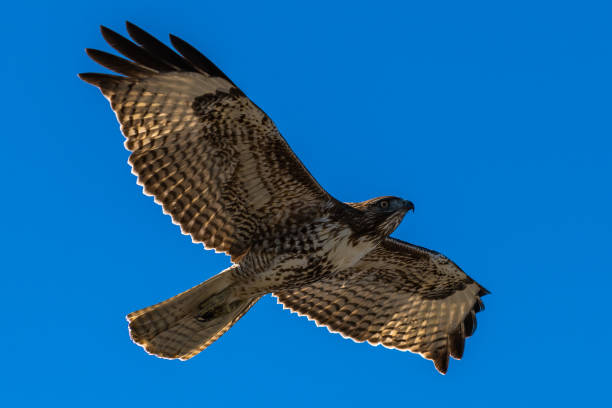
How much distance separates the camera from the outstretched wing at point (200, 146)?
927 cm

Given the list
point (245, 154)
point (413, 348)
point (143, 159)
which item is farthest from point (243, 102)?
point (413, 348)

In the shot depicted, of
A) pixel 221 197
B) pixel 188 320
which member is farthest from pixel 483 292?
pixel 188 320

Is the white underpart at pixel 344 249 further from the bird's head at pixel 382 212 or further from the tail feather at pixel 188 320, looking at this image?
the tail feather at pixel 188 320

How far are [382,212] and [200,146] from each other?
214cm

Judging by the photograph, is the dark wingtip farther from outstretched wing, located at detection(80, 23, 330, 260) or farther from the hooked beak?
outstretched wing, located at detection(80, 23, 330, 260)

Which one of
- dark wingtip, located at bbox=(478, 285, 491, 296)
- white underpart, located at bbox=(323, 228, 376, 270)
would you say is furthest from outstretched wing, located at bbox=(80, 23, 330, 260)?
dark wingtip, located at bbox=(478, 285, 491, 296)

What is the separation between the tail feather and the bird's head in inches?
66.3

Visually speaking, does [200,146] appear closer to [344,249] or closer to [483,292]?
[344,249]

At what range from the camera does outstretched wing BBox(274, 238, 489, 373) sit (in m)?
11.4

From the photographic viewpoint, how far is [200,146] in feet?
31.8

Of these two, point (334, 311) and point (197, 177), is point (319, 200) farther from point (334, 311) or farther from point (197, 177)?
point (334, 311)

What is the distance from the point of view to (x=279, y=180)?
990cm

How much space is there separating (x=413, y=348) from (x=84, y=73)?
5.44 metres

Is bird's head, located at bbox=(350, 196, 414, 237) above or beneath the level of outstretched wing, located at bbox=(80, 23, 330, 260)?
above
